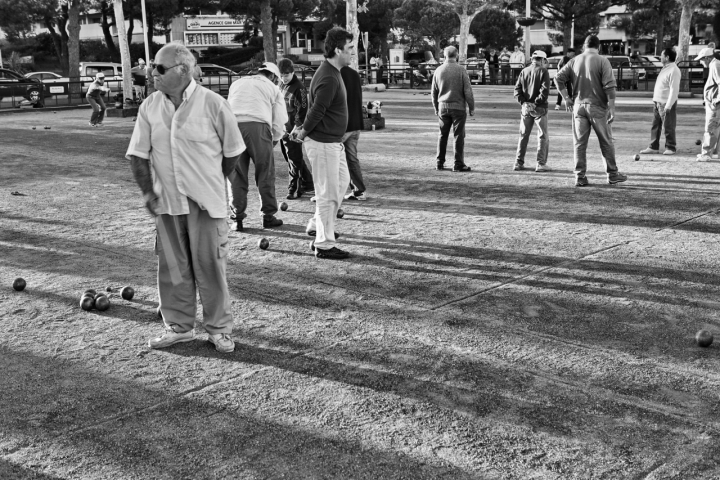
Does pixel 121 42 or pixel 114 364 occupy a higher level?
pixel 121 42

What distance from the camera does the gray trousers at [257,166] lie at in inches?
373

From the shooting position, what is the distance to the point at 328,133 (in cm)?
802

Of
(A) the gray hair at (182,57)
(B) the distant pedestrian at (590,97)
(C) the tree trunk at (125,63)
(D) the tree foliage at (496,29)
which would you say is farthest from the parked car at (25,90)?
(D) the tree foliage at (496,29)

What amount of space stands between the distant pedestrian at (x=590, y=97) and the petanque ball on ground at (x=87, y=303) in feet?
24.7

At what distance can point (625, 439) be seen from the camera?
4266 mm

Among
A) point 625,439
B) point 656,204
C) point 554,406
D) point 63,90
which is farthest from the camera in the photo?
point 63,90

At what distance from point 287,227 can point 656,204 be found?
472 cm

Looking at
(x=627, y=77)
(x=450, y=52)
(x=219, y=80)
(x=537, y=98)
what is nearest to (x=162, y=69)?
(x=450, y=52)

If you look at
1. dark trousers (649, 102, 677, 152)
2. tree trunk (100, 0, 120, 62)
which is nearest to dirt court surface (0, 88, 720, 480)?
dark trousers (649, 102, 677, 152)

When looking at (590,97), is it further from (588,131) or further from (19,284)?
(19,284)

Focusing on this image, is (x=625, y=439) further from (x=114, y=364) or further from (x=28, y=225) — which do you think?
(x=28, y=225)

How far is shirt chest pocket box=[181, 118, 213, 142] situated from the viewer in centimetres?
537

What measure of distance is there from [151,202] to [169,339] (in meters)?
0.97

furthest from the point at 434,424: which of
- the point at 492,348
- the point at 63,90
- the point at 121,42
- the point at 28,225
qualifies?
the point at 63,90
